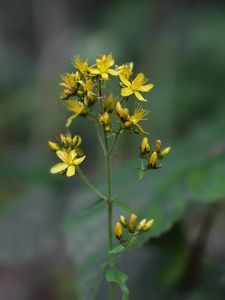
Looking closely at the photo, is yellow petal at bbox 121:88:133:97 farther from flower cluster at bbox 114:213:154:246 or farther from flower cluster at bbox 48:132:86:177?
flower cluster at bbox 114:213:154:246

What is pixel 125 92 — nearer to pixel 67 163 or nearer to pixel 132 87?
pixel 132 87

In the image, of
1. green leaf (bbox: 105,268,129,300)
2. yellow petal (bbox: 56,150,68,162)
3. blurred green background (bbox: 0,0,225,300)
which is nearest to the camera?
green leaf (bbox: 105,268,129,300)

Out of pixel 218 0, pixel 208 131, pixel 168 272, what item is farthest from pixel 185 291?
pixel 218 0

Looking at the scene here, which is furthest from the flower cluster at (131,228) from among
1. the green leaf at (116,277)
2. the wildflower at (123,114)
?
the wildflower at (123,114)

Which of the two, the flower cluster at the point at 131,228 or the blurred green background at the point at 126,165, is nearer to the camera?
the flower cluster at the point at 131,228

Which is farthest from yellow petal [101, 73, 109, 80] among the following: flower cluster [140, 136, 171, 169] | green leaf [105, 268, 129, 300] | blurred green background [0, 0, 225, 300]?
green leaf [105, 268, 129, 300]

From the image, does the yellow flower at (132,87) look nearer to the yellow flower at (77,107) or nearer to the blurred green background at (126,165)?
the yellow flower at (77,107)

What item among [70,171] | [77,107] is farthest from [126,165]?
[70,171]

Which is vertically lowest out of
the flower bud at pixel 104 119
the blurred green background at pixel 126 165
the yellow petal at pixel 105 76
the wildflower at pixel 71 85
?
the blurred green background at pixel 126 165
